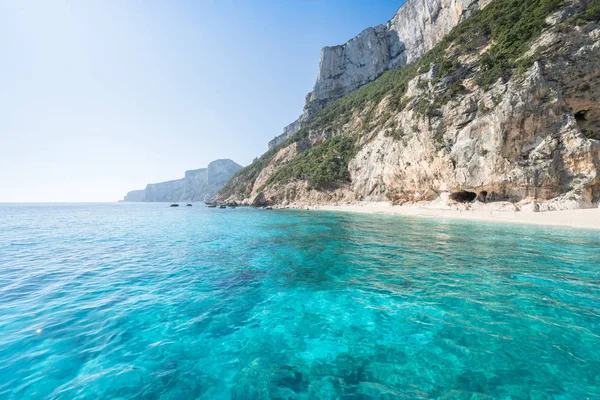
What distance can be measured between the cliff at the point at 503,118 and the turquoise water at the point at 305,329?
22201 millimetres

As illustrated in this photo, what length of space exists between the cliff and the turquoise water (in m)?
22.2

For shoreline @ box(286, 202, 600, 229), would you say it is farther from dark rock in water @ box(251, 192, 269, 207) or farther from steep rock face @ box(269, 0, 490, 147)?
steep rock face @ box(269, 0, 490, 147)

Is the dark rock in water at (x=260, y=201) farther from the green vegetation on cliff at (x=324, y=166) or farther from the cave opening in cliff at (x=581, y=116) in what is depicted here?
the cave opening in cliff at (x=581, y=116)

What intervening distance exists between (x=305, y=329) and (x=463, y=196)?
133 ft

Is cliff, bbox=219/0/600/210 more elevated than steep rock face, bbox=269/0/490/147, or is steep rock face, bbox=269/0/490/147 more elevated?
steep rock face, bbox=269/0/490/147

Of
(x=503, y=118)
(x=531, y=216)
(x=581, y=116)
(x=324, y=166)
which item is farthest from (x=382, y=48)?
(x=531, y=216)

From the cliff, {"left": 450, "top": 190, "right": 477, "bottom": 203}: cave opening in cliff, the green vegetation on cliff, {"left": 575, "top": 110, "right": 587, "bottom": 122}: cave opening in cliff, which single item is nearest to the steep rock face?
the cliff

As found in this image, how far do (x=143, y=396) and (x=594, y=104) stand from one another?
46.3 meters

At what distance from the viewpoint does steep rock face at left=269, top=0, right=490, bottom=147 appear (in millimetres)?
72500

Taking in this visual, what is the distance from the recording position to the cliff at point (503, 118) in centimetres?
2717

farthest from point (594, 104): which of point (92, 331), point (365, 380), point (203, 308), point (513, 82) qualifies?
point (92, 331)

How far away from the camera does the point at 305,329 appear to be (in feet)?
18.7

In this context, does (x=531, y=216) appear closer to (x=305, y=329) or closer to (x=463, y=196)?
(x=463, y=196)

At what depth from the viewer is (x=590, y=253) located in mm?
11961
